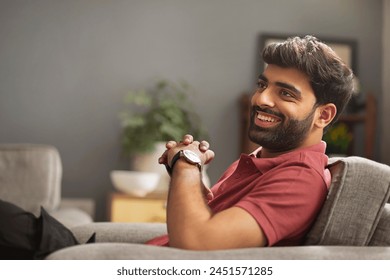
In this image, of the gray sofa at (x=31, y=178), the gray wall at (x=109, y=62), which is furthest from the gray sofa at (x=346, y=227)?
the gray wall at (x=109, y=62)

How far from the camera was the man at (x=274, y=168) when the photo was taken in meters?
1.09

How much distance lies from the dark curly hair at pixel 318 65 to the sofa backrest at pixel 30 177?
1646 mm

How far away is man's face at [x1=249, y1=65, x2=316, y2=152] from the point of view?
1.29 metres

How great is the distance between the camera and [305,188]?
1.16 m

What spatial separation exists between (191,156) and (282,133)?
8.8 inches

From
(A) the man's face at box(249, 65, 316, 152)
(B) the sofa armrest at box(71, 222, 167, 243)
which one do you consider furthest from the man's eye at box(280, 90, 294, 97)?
(B) the sofa armrest at box(71, 222, 167, 243)

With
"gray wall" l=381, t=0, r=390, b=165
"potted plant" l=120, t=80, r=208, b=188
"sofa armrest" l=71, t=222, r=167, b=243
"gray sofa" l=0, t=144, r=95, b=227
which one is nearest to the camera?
"sofa armrest" l=71, t=222, r=167, b=243

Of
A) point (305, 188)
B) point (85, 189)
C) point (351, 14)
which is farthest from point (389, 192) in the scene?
point (351, 14)

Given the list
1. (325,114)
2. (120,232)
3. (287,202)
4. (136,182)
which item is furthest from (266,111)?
(136,182)

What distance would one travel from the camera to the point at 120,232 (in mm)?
1580

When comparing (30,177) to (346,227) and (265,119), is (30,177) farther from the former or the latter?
(346,227)

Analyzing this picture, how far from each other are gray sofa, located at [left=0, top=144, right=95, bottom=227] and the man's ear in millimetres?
1495

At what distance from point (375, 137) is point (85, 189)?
76.7 inches

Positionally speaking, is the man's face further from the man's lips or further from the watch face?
the watch face
